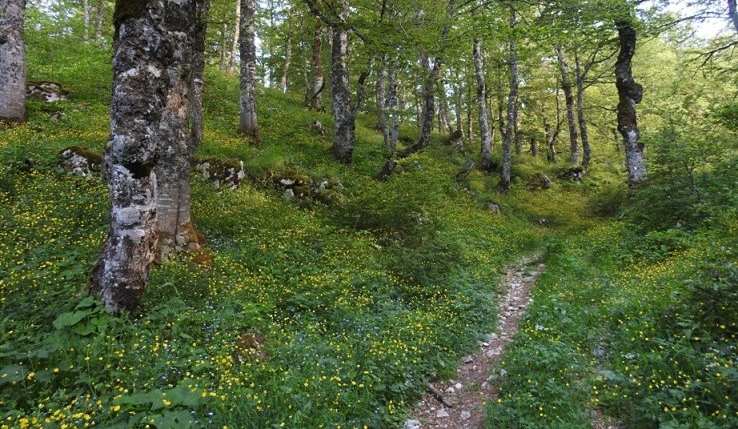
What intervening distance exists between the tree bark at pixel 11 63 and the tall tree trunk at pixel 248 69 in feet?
23.2

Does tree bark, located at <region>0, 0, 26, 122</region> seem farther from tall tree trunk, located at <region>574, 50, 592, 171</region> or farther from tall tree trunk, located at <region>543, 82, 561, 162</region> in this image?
tall tree trunk, located at <region>543, 82, 561, 162</region>

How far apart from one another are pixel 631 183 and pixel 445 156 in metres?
11.6

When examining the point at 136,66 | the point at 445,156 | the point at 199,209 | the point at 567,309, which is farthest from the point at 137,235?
the point at 445,156

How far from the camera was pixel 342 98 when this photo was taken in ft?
56.3

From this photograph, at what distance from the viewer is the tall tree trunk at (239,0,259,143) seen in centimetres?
1608

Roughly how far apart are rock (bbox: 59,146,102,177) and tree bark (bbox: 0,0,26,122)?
4.24 meters

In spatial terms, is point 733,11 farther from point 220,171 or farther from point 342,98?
point 220,171

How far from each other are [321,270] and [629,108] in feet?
52.3

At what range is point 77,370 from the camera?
15.6 ft

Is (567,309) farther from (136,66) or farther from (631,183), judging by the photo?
(631,183)

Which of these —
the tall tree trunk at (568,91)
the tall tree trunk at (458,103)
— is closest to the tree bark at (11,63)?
the tall tree trunk at (458,103)

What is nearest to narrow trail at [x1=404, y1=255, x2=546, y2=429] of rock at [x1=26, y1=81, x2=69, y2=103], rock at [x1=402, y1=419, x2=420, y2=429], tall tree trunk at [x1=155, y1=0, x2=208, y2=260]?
rock at [x1=402, y1=419, x2=420, y2=429]

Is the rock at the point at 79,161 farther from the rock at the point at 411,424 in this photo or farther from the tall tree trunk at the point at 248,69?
the rock at the point at 411,424

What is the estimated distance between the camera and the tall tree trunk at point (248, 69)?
52.7 feet
